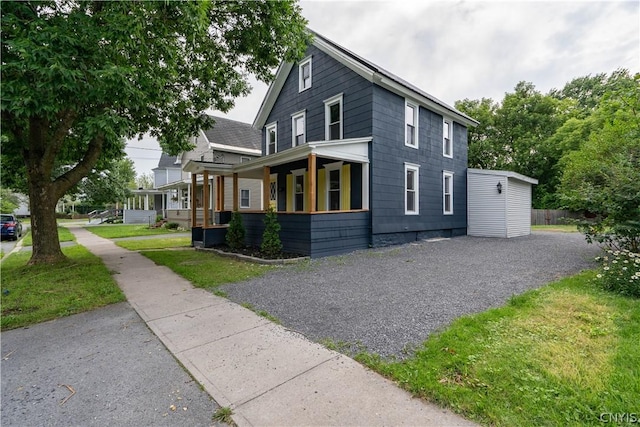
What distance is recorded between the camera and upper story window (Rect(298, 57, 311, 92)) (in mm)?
12328

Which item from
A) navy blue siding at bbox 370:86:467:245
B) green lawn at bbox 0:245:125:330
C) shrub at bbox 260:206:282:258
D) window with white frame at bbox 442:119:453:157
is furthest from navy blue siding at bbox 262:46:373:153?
green lawn at bbox 0:245:125:330

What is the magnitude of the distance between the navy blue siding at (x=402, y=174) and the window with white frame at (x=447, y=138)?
0.32 m

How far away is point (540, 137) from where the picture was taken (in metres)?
26.1

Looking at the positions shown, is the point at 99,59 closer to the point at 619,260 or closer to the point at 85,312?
the point at 85,312

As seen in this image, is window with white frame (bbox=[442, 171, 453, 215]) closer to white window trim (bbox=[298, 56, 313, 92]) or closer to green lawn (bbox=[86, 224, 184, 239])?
white window trim (bbox=[298, 56, 313, 92])

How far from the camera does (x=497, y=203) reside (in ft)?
43.5

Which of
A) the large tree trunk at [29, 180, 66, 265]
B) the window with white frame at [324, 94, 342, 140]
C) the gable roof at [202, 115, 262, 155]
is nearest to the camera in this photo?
the large tree trunk at [29, 180, 66, 265]

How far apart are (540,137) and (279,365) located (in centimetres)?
3231

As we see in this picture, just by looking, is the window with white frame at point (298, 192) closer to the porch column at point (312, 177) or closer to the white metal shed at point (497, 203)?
the porch column at point (312, 177)

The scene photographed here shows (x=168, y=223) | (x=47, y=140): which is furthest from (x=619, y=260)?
(x=168, y=223)

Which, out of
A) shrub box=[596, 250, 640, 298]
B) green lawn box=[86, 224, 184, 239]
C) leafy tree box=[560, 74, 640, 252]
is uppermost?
leafy tree box=[560, 74, 640, 252]

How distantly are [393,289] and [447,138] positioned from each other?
35.7 ft

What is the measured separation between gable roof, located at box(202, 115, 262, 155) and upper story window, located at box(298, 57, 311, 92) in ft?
18.9

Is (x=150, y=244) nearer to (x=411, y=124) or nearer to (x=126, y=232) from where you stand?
(x=126, y=232)
